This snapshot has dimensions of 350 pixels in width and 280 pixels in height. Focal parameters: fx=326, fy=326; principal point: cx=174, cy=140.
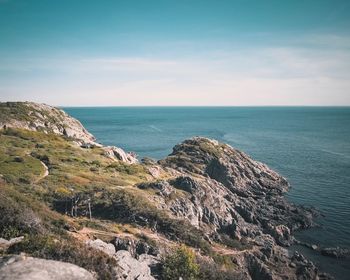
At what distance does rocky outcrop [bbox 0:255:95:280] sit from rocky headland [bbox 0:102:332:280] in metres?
0.06

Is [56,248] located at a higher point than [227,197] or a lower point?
higher

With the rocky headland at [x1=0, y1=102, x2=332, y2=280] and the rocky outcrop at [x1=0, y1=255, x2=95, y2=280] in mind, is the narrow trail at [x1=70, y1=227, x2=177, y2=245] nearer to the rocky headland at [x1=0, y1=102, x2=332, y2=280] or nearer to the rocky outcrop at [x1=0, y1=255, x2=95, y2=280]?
the rocky headland at [x1=0, y1=102, x2=332, y2=280]

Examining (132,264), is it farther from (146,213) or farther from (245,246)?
(245,246)

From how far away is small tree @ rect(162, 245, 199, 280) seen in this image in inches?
1380

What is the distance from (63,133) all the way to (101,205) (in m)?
76.0

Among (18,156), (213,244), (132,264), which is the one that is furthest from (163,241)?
(18,156)

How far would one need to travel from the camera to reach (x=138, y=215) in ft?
180

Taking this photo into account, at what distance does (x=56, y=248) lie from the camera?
25672mm

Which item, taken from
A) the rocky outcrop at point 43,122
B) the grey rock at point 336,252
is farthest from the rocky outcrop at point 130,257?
the rocky outcrop at point 43,122

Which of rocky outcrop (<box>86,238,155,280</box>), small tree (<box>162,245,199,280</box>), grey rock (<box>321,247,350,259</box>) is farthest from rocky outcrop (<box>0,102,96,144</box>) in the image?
small tree (<box>162,245,199,280</box>)

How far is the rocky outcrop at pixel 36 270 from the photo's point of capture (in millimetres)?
19562

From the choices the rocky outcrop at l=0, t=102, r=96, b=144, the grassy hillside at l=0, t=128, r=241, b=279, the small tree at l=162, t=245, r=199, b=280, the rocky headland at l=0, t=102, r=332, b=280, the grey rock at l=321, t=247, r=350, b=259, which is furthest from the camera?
the rocky outcrop at l=0, t=102, r=96, b=144

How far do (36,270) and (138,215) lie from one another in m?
35.1

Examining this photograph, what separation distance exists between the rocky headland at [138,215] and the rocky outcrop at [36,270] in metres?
0.06
